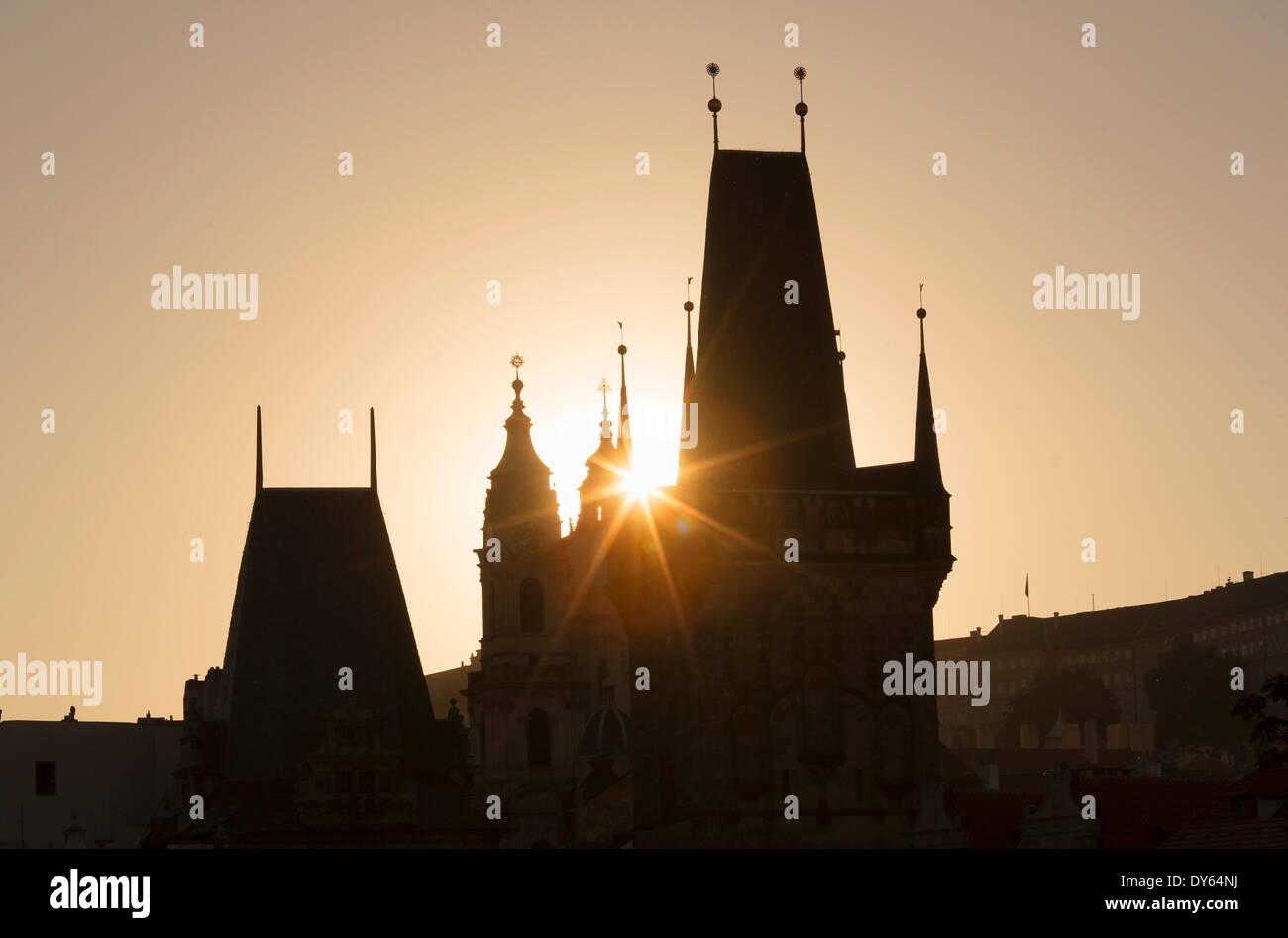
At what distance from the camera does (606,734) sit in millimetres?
126688

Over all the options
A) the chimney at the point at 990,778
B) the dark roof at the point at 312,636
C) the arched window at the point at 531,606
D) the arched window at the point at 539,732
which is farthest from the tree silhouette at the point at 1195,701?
the dark roof at the point at 312,636

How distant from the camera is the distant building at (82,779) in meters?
106

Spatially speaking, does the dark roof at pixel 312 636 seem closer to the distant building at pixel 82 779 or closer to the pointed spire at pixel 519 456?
the distant building at pixel 82 779

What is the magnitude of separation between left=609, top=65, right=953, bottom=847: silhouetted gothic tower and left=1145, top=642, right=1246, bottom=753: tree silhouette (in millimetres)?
108238

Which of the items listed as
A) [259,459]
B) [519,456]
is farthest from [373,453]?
[519,456]

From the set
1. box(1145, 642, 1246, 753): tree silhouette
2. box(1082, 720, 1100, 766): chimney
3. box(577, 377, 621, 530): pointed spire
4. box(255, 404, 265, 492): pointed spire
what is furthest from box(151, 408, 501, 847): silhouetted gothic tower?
box(1145, 642, 1246, 753): tree silhouette

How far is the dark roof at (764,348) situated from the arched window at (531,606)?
61.7m

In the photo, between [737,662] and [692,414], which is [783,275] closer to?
[692,414]

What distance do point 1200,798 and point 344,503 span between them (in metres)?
33.9

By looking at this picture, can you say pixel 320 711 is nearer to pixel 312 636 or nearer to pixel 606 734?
pixel 312 636

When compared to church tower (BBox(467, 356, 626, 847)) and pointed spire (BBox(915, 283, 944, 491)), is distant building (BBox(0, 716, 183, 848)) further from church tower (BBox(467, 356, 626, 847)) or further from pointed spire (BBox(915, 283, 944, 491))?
pointed spire (BBox(915, 283, 944, 491))
